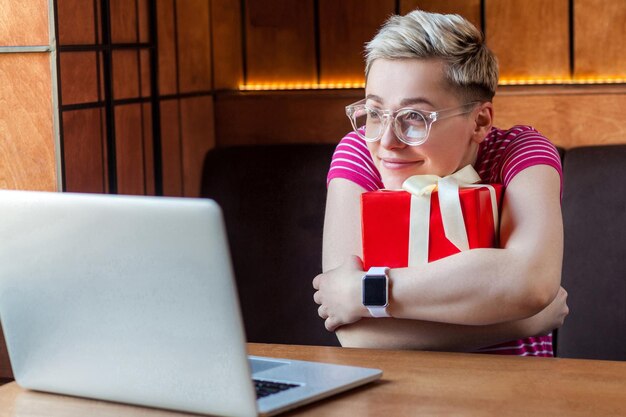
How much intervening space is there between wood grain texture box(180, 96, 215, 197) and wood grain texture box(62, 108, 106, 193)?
48cm

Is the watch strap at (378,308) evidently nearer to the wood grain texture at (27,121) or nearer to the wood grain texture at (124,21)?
the wood grain texture at (27,121)

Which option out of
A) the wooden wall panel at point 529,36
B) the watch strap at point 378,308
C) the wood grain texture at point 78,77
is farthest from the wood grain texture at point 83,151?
the wooden wall panel at point 529,36

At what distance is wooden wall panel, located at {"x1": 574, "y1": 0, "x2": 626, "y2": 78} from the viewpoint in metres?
2.76

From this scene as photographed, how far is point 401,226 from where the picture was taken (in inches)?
61.0

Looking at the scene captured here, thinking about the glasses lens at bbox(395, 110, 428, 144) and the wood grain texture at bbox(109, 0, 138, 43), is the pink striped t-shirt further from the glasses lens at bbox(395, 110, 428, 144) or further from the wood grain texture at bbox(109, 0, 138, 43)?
the wood grain texture at bbox(109, 0, 138, 43)

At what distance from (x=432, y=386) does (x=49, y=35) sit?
50.4 inches

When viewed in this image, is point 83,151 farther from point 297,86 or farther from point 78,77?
point 297,86

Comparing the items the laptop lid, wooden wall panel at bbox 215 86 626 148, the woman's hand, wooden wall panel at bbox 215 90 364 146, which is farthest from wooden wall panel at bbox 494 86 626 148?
the laptop lid

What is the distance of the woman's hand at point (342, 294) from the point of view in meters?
1.54

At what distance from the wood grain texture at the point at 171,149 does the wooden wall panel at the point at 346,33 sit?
0.55m

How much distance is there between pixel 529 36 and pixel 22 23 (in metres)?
1.49

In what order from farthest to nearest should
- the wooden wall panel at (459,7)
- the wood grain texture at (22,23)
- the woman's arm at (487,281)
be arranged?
1. the wooden wall panel at (459,7)
2. the wood grain texture at (22,23)
3. the woman's arm at (487,281)

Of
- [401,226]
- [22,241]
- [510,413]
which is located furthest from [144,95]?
[510,413]

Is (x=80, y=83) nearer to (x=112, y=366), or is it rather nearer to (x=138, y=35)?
(x=138, y=35)
